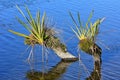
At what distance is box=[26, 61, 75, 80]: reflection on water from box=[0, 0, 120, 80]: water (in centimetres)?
2

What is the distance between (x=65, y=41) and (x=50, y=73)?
3858 millimetres

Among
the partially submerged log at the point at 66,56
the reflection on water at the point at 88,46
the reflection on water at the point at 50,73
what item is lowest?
the reflection on water at the point at 50,73

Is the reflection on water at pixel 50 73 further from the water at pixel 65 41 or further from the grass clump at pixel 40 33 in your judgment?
the grass clump at pixel 40 33

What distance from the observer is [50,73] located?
45.4 ft

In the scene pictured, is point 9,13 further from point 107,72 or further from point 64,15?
point 107,72

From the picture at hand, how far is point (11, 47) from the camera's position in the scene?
16531mm

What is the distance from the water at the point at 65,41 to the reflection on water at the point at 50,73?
24 mm

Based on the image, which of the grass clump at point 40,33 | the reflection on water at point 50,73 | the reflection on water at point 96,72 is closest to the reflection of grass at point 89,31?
the grass clump at point 40,33

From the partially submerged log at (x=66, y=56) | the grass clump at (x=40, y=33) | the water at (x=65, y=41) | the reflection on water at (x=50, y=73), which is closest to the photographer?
the reflection on water at (x=50, y=73)

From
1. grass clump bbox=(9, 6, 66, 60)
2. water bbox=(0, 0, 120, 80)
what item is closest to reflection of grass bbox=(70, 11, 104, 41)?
grass clump bbox=(9, 6, 66, 60)

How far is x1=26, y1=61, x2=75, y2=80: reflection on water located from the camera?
525 inches

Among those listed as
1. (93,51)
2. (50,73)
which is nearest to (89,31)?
(93,51)

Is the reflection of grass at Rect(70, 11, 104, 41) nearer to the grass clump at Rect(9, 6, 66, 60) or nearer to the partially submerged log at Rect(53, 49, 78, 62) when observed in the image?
the grass clump at Rect(9, 6, 66, 60)

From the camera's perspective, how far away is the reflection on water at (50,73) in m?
13.3
